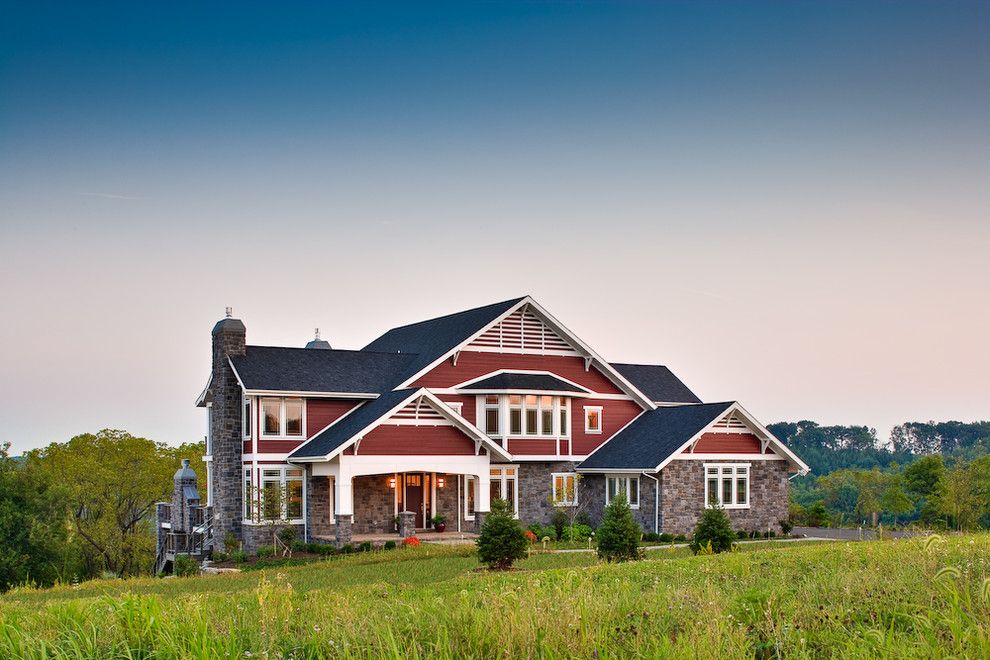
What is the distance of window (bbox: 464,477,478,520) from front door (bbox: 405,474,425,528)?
153 cm

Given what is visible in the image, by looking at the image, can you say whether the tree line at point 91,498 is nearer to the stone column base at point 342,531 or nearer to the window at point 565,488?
the stone column base at point 342,531

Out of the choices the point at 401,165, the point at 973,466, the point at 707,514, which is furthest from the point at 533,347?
the point at 973,466

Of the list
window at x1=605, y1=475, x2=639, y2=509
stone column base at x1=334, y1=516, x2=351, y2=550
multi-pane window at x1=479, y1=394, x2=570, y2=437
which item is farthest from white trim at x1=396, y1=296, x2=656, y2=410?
stone column base at x1=334, y1=516, x2=351, y2=550

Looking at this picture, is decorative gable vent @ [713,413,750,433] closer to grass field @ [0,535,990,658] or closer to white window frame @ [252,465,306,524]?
white window frame @ [252,465,306,524]

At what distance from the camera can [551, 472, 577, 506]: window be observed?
36281 millimetres

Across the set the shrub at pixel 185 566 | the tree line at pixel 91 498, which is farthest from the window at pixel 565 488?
the tree line at pixel 91 498

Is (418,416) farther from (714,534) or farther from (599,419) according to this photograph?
(714,534)

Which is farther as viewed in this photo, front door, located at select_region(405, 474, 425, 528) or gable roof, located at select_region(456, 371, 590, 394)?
gable roof, located at select_region(456, 371, 590, 394)

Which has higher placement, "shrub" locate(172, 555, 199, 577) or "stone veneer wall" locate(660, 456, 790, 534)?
"stone veneer wall" locate(660, 456, 790, 534)

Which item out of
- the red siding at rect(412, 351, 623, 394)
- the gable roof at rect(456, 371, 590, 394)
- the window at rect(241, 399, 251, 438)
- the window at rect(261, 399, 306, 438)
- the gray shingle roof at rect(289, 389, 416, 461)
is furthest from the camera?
the red siding at rect(412, 351, 623, 394)

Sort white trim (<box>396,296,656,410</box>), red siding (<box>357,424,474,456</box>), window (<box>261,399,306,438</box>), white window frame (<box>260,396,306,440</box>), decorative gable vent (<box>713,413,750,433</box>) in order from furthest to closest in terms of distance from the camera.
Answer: white trim (<box>396,296,656,410</box>) < decorative gable vent (<box>713,413,750,433</box>) < window (<box>261,399,306,438</box>) < white window frame (<box>260,396,306,440</box>) < red siding (<box>357,424,474,456</box>)

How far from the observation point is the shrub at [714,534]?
74.8ft

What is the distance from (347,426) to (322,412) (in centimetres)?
214

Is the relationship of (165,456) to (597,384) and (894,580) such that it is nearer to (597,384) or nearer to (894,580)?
(597,384)
